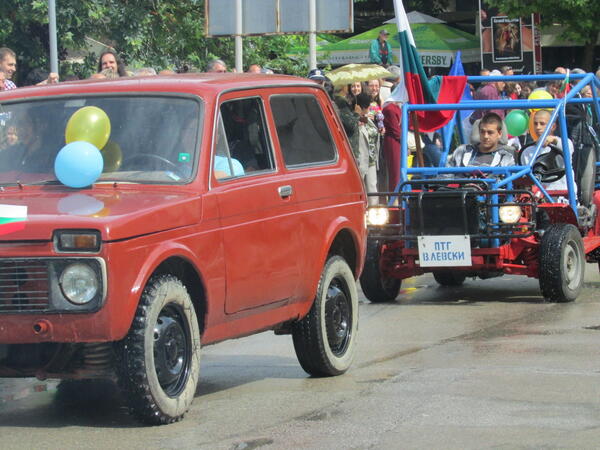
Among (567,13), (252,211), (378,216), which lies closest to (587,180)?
(378,216)

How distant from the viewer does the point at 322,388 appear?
7.92 metres

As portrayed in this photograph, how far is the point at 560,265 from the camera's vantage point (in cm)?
1194

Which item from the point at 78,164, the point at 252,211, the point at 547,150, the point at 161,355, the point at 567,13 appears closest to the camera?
the point at 161,355

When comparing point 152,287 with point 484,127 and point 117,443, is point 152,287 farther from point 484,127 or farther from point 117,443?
point 484,127

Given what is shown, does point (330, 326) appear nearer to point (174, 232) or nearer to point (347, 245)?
point (347, 245)

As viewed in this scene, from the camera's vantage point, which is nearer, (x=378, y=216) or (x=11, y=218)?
(x=11, y=218)

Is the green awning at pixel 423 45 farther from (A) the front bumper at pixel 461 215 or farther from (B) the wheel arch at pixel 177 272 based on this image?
(B) the wheel arch at pixel 177 272

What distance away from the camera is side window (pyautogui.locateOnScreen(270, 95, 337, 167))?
8.15 m

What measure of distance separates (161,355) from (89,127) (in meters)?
1.32

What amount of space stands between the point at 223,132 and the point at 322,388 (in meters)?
1.56

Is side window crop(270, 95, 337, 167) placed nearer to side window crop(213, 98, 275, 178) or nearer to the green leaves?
side window crop(213, 98, 275, 178)

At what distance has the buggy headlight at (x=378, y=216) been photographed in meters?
12.3

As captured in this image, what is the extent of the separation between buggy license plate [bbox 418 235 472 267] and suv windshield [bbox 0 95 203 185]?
4.89 metres

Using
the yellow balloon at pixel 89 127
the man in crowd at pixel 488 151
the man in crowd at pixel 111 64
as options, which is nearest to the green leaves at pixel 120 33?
the man in crowd at pixel 111 64
